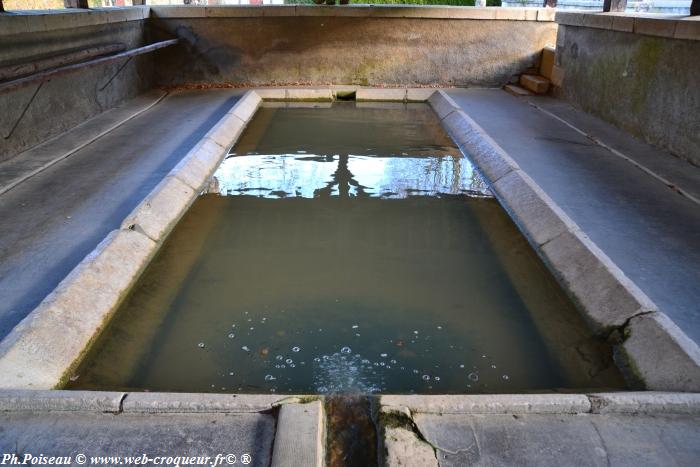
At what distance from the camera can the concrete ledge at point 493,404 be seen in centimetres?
265

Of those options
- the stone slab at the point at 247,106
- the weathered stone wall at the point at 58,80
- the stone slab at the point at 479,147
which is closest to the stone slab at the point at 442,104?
the stone slab at the point at 479,147

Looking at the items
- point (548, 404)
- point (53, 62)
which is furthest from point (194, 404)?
point (53, 62)

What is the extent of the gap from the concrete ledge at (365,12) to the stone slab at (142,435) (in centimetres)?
980

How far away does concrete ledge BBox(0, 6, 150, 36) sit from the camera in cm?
610

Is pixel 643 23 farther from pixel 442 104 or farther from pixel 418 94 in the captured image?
pixel 418 94

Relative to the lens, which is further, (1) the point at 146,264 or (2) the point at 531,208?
(2) the point at 531,208

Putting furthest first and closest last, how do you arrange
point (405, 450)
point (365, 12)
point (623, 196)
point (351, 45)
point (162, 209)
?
point (351, 45) → point (365, 12) → point (623, 196) → point (162, 209) → point (405, 450)

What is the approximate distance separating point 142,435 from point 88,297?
1409 millimetres

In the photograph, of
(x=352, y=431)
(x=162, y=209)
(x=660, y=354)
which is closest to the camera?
(x=352, y=431)

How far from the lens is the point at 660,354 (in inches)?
120

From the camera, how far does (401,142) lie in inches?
319

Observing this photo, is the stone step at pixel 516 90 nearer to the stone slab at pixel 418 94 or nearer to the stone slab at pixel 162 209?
the stone slab at pixel 418 94

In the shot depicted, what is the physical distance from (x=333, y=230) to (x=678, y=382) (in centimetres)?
300

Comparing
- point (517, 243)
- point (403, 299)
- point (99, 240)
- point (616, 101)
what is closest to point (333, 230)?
point (403, 299)
